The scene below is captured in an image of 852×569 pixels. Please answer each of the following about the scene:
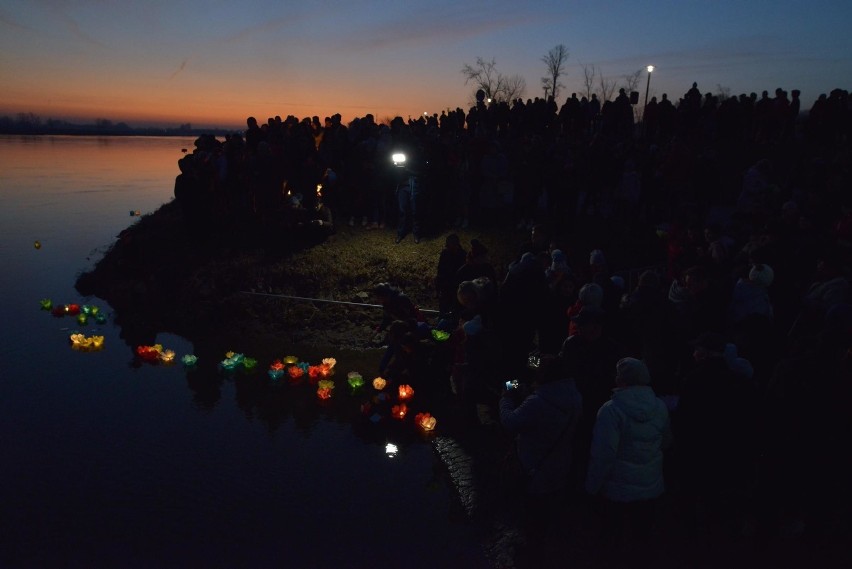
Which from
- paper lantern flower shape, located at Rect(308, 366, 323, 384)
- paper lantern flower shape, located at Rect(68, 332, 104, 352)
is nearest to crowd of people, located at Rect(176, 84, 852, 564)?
paper lantern flower shape, located at Rect(308, 366, 323, 384)

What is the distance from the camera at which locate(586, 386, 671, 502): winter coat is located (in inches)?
142

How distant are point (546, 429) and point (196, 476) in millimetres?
3900

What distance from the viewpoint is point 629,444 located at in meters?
3.67

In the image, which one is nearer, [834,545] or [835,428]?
[835,428]

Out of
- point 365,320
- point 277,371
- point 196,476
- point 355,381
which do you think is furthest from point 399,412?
point 365,320

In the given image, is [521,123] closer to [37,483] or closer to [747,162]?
[747,162]

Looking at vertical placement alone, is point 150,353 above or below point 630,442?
below

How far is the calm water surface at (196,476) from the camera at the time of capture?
4.79 metres

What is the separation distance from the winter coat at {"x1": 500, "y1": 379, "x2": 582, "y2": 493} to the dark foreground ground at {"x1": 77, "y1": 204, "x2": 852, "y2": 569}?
691 millimetres

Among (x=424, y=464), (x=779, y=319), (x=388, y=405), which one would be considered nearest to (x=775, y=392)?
(x=779, y=319)

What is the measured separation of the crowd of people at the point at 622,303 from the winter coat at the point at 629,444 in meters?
0.01

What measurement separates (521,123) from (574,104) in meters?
1.86

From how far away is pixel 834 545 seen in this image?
440 centimetres

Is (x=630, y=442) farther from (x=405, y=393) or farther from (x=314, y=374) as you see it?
(x=314, y=374)
